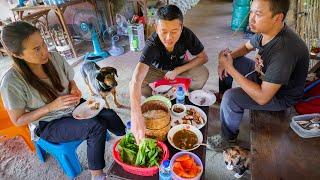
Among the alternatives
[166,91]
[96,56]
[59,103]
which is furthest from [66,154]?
[96,56]

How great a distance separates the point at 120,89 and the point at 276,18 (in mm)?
1881

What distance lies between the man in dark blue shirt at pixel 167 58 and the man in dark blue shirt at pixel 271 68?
14.9 inches

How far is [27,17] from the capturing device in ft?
11.0

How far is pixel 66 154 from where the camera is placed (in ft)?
5.42

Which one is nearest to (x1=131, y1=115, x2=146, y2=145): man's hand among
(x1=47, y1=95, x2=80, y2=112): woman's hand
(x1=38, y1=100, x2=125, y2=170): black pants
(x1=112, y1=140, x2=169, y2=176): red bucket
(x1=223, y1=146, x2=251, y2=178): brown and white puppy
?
(x1=112, y1=140, x2=169, y2=176): red bucket

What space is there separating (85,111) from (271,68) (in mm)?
1263

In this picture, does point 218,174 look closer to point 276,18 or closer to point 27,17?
point 276,18

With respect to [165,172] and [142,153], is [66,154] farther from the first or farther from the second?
[165,172]

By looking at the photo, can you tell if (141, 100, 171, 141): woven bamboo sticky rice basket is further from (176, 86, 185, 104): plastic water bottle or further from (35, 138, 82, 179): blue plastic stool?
(35, 138, 82, 179): blue plastic stool

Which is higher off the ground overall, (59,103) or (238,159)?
(59,103)

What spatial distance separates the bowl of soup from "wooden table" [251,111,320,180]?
32cm

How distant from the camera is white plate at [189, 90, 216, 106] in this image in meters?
1.70

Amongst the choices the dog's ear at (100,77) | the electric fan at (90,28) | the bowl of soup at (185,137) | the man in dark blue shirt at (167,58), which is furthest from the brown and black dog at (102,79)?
the electric fan at (90,28)

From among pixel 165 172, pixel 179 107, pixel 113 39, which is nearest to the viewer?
pixel 165 172
